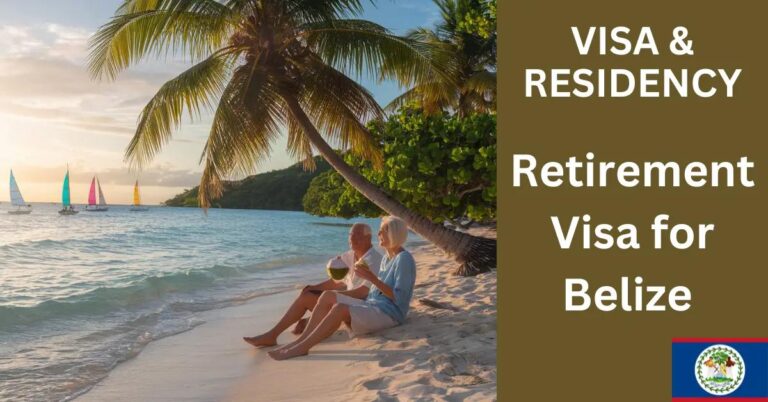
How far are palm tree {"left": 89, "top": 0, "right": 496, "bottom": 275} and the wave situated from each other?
6.91 feet

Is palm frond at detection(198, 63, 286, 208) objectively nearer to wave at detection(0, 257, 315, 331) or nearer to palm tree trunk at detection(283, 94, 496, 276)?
palm tree trunk at detection(283, 94, 496, 276)

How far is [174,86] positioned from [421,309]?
5.80 m

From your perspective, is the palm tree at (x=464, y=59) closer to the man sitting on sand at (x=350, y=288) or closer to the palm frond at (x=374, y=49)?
the palm frond at (x=374, y=49)

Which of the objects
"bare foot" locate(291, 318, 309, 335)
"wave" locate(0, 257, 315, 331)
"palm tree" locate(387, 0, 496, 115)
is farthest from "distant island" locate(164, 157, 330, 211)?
"bare foot" locate(291, 318, 309, 335)

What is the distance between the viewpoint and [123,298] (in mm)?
10164

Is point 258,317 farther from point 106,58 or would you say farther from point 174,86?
point 106,58

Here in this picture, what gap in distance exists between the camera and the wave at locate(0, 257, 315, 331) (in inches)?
332

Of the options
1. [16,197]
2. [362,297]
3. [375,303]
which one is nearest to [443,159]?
[362,297]

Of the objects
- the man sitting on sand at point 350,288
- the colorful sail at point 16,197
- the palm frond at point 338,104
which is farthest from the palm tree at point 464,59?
the colorful sail at point 16,197

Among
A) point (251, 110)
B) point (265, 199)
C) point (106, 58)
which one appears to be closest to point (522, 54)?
point (251, 110)

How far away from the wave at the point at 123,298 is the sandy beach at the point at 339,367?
2945 mm

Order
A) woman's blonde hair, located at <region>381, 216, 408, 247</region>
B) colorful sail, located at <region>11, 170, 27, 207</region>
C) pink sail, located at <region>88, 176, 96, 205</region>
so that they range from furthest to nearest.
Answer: pink sail, located at <region>88, 176, 96, 205</region> → colorful sail, located at <region>11, 170, 27, 207</region> → woman's blonde hair, located at <region>381, 216, 408, 247</region>

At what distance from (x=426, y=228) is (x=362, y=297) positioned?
5144 millimetres

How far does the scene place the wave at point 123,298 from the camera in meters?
8.44
